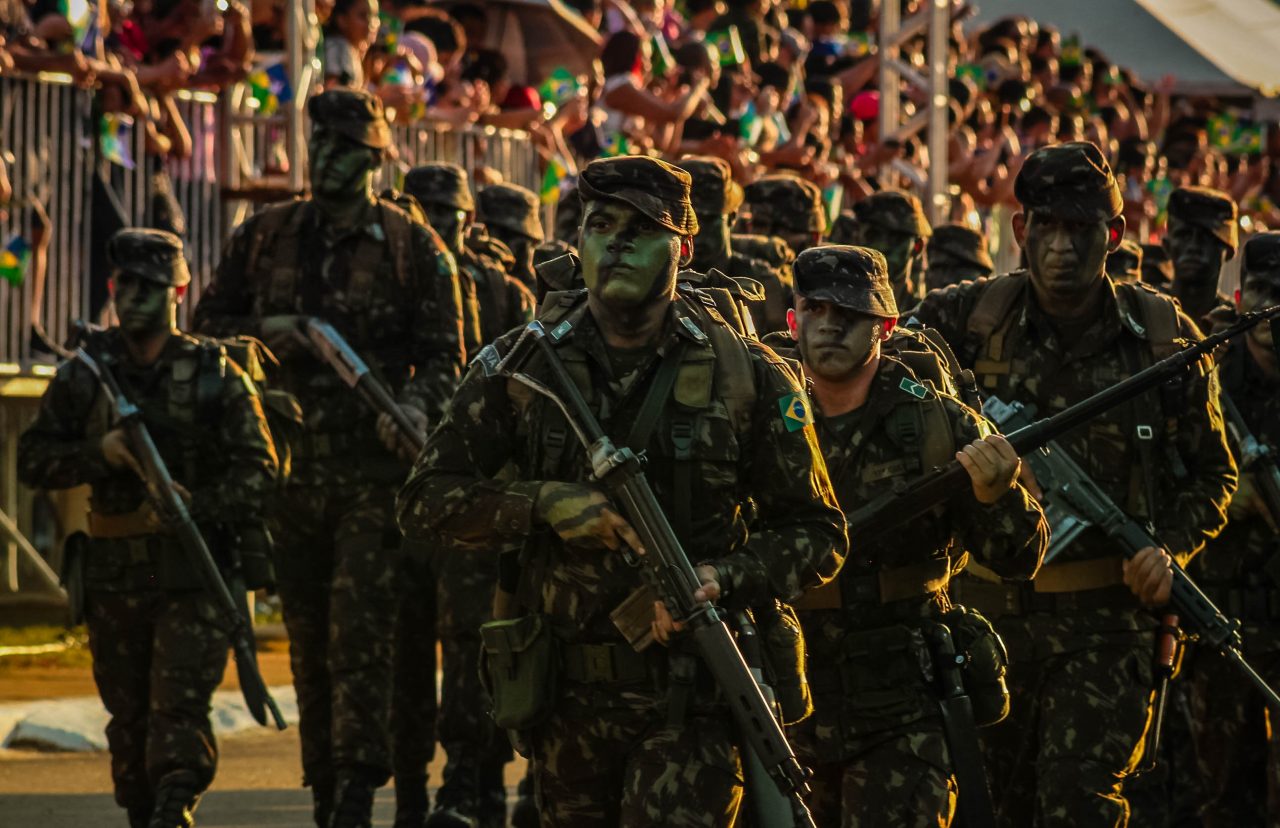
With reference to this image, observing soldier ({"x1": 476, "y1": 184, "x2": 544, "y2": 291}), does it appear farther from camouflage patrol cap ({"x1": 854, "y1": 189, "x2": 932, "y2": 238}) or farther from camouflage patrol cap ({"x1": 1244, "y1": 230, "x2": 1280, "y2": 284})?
camouflage patrol cap ({"x1": 1244, "y1": 230, "x2": 1280, "y2": 284})

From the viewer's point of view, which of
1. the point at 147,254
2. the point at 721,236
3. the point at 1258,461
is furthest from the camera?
the point at 721,236

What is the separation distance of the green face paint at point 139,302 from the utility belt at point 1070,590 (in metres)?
3.08

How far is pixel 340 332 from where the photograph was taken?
31.4 ft

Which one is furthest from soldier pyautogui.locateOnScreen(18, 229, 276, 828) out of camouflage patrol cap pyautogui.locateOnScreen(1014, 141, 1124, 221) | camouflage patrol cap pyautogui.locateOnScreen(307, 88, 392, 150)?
camouflage patrol cap pyautogui.locateOnScreen(1014, 141, 1124, 221)

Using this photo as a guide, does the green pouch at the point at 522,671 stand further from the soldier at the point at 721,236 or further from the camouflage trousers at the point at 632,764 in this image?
the soldier at the point at 721,236

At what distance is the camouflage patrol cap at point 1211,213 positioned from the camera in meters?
10.4

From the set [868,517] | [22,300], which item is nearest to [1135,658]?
[868,517]

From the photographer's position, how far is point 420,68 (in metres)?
16.0

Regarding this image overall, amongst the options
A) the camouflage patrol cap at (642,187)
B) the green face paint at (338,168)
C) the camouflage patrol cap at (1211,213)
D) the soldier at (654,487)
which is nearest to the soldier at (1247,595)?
the camouflage patrol cap at (1211,213)

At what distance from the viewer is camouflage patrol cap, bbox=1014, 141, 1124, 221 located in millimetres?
7781

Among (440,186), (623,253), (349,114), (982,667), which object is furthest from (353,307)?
(623,253)

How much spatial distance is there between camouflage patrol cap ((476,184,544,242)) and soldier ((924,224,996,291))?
186 cm

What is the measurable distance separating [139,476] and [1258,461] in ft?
12.2

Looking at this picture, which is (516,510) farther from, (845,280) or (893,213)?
(893,213)
